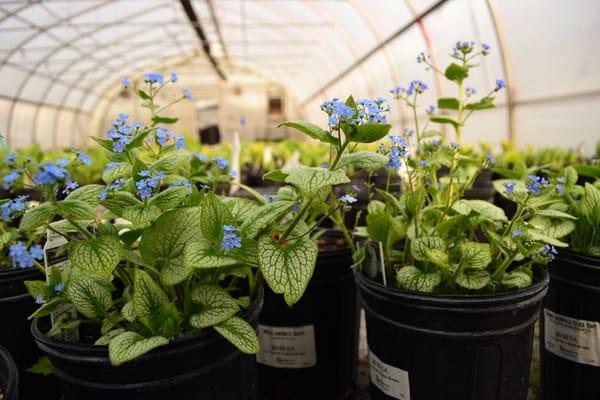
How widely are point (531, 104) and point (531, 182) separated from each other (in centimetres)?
395

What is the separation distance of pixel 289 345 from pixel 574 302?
75 cm

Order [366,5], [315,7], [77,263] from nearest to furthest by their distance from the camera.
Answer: [77,263] → [366,5] → [315,7]

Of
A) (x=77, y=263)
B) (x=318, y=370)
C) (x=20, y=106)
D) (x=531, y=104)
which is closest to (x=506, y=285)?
(x=318, y=370)

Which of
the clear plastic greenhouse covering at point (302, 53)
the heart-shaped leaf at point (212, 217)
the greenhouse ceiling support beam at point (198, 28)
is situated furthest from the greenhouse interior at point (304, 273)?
the greenhouse ceiling support beam at point (198, 28)

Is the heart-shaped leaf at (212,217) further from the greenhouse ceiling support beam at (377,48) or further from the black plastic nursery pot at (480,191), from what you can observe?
the greenhouse ceiling support beam at (377,48)

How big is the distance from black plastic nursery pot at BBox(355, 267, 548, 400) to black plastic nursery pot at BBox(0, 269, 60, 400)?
0.83 metres

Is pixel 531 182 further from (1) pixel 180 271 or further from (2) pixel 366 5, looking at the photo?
(2) pixel 366 5

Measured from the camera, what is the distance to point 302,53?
1255cm

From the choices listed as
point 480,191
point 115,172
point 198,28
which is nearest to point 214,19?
point 198,28

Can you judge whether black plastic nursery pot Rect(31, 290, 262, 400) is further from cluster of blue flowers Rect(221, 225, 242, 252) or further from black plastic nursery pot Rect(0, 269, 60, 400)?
black plastic nursery pot Rect(0, 269, 60, 400)

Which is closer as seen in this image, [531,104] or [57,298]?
[57,298]

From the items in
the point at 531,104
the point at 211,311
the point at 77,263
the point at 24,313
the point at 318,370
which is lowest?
the point at 318,370

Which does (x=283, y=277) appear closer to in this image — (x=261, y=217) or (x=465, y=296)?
(x=261, y=217)

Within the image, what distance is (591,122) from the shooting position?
11.7ft
